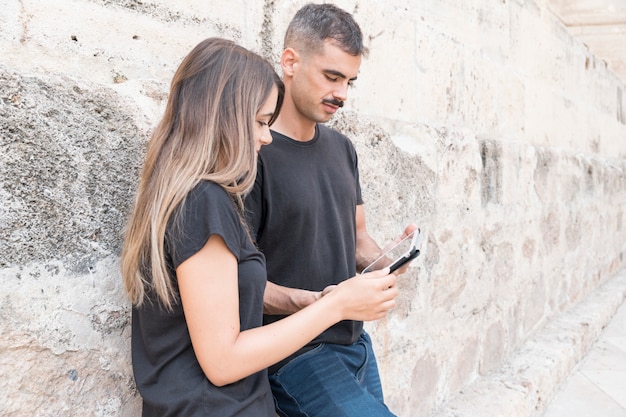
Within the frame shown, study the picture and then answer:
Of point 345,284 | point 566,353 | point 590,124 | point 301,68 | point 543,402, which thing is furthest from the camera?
point 590,124

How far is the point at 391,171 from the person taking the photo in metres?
2.61

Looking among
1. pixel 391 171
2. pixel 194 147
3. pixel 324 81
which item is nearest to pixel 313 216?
pixel 324 81

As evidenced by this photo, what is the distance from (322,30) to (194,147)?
67 cm

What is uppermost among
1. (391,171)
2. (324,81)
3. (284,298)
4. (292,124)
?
(324,81)

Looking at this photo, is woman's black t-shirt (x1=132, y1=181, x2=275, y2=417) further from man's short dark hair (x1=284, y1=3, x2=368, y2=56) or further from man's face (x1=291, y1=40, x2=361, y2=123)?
man's short dark hair (x1=284, y1=3, x2=368, y2=56)

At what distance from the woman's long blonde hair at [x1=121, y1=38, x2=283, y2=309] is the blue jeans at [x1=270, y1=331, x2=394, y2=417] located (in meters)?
0.55

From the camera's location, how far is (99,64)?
149 cm

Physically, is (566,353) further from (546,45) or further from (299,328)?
(299,328)

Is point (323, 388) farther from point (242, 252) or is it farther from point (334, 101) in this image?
point (334, 101)

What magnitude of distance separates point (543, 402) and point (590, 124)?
3.31 meters

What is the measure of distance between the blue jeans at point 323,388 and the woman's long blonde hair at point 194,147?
0.55 m

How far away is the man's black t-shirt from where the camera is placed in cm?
177

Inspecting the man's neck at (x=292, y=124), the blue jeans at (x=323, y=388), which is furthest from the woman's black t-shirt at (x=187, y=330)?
the man's neck at (x=292, y=124)

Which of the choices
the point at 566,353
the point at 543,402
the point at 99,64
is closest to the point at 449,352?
the point at 543,402
